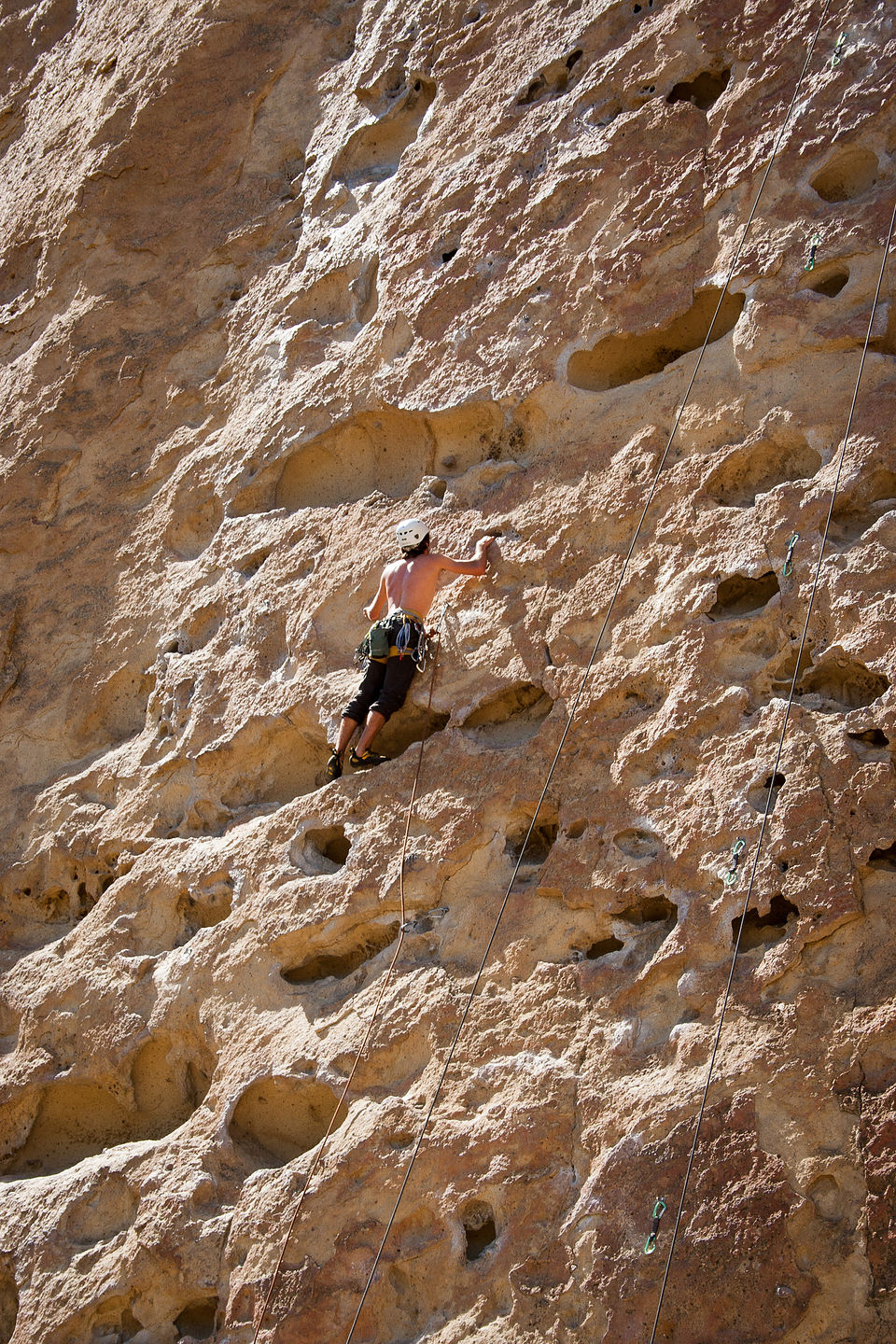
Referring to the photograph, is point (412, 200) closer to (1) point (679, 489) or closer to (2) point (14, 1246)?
(1) point (679, 489)

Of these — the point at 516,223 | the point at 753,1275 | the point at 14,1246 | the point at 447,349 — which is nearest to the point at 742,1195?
the point at 753,1275

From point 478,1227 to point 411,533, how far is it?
2.60m

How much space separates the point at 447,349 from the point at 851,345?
6.10 ft

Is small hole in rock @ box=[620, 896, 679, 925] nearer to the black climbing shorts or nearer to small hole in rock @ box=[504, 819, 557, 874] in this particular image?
small hole in rock @ box=[504, 819, 557, 874]

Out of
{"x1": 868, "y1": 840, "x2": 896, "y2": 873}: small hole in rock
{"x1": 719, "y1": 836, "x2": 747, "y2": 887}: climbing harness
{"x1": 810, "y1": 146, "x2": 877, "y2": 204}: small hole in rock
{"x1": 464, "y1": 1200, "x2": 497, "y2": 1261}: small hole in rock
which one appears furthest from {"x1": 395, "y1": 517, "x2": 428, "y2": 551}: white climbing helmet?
{"x1": 464, "y1": 1200, "x2": 497, "y2": 1261}: small hole in rock

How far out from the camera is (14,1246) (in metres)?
5.02

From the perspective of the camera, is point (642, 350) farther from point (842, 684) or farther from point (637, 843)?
point (637, 843)

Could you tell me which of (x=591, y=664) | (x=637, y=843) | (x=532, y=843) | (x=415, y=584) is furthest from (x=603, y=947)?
(x=415, y=584)

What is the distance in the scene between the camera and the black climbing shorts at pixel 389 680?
525 centimetres

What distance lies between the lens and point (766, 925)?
420cm

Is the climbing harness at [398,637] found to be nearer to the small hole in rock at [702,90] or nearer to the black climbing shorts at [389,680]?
the black climbing shorts at [389,680]

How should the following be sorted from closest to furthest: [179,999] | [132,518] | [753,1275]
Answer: [753,1275] → [179,999] → [132,518]

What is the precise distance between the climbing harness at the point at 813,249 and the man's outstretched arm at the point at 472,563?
1597mm

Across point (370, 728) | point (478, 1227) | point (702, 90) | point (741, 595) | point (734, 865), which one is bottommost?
point (478, 1227)
